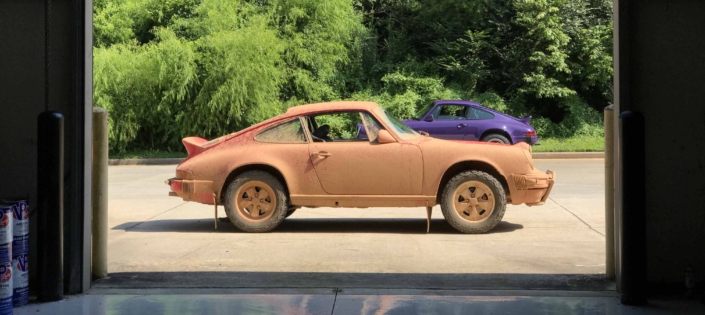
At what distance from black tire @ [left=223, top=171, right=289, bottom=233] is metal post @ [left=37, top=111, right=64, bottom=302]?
14.1ft

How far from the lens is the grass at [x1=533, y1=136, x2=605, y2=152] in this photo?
24.5m

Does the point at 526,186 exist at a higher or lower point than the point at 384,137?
lower

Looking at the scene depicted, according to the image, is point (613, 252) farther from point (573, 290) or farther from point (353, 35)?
point (353, 35)

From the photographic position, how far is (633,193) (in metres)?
5.46

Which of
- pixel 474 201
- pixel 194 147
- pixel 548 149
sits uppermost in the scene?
pixel 548 149

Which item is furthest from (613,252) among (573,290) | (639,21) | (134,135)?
(134,135)

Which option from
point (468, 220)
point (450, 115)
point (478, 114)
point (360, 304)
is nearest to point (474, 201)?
point (468, 220)

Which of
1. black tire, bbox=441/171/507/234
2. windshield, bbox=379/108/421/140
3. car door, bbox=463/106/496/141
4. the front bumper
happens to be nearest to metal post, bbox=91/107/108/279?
windshield, bbox=379/108/421/140

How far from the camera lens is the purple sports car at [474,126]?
20641 mm

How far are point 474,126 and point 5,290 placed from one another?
53.6 ft

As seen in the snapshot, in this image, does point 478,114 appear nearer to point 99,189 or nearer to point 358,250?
point 358,250

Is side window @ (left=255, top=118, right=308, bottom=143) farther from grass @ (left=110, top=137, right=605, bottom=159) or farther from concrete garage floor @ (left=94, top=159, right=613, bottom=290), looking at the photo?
grass @ (left=110, top=137, right=605, bottom=159)

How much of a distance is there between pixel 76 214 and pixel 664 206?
4.06 meters

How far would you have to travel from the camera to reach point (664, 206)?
19.4 feet
